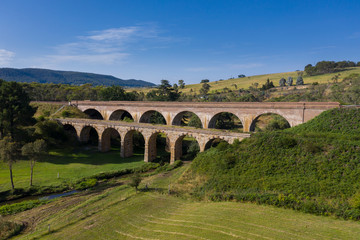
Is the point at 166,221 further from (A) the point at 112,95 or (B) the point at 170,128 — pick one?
(A) the point at 112,95

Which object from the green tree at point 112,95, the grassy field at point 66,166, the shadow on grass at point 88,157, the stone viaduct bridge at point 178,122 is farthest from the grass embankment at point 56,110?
the grassy field at point 66,166

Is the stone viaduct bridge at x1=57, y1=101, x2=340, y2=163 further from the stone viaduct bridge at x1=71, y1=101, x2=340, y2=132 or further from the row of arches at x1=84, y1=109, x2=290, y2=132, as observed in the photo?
the row of arches at x1=84, y1=109, x2=290, y2=132

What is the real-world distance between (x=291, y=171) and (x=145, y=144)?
65.2 ft

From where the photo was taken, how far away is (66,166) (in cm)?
2978

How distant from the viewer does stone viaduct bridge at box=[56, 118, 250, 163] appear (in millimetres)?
28350

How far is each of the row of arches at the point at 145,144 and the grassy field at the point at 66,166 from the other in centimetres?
170

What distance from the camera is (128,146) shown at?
3466 cm

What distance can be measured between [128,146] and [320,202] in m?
26.7

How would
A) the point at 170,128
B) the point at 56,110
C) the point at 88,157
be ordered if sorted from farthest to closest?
the point at 56,110
the point at 88,157
the point at 170,128

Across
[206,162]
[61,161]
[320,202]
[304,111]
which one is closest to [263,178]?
[320,202]

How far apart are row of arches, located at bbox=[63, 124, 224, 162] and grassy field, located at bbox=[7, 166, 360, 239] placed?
1159 cm

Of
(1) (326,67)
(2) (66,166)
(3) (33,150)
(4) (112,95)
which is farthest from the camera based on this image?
(1) (326,67)

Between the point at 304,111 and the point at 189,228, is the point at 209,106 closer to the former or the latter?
the point at 304,111

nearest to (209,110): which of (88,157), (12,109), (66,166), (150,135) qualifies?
(150,135)
